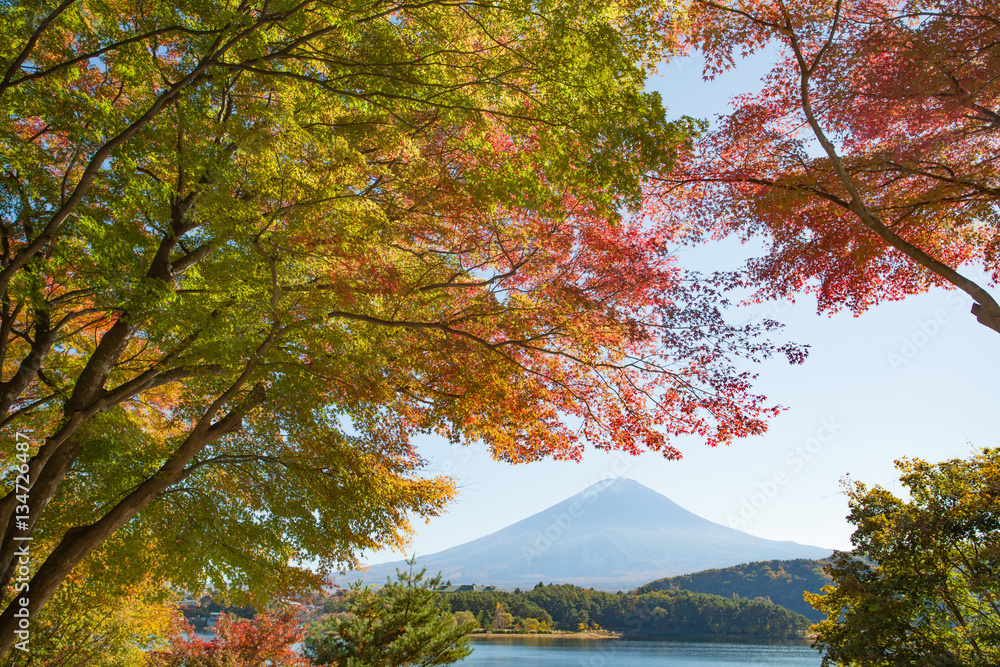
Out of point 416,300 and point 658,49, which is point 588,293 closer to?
point 416,300

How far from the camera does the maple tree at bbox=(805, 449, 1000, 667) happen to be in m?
7.68

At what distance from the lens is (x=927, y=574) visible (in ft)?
26.8

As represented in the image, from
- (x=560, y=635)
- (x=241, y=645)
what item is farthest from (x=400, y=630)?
(x=560, y=635)

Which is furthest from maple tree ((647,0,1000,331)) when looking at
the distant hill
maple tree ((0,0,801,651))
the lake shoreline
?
the distant hill

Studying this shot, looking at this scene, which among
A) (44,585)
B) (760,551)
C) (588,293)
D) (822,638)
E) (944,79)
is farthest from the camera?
(760,551)

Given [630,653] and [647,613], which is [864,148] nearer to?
[630,653]

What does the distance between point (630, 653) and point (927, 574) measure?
46.1 m

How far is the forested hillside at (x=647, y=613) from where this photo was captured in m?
48.1

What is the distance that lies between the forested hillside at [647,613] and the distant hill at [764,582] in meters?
4.45

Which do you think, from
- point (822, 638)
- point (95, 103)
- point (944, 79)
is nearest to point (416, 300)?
point (95, 103)

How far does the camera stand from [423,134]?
17.4 feet

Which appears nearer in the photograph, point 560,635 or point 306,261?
point 306,261

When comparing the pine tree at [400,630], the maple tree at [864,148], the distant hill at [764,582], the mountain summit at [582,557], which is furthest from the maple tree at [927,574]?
the mountain summit at [582,557]

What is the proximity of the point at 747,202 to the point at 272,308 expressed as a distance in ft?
15.2
